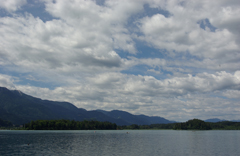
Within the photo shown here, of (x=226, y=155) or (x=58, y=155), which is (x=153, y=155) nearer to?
(x=226, y=155)

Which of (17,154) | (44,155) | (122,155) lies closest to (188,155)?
(122,155)

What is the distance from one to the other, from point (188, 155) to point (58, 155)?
45621 mm

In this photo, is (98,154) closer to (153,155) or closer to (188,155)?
(153,155)

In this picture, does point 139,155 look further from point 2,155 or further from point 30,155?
point 2,155

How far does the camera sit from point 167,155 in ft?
228

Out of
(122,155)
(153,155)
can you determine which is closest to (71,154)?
(122,155)

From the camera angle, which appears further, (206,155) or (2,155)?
(206,155)

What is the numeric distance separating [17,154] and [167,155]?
173ft

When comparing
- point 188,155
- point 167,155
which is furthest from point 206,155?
point 167,155

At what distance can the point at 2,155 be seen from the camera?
67.0 m

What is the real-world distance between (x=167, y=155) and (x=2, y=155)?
5674 cm

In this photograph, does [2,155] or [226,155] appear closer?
[2,155]

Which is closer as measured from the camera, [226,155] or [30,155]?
[30,155]

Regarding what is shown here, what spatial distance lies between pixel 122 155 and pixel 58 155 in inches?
864
